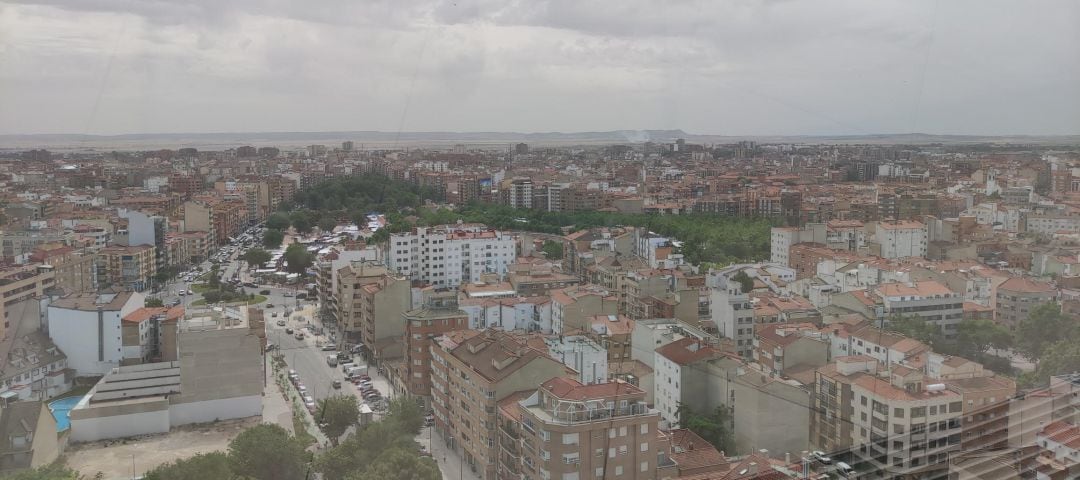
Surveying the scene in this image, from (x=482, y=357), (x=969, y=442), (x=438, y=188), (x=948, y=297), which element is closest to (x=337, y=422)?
(x=482, y=357)

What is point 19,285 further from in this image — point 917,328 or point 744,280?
point 917,328

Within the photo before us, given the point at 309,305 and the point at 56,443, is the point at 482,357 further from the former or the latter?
the point at 309,305

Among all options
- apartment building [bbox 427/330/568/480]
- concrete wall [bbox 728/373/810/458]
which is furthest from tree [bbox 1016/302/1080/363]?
apartment building [bbox 427/330/568/480]

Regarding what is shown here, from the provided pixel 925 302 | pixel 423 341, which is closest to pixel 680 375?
pixel 423 341

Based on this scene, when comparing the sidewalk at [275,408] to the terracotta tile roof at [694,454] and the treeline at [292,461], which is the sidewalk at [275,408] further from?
the terracotta tile roof at [694,454]

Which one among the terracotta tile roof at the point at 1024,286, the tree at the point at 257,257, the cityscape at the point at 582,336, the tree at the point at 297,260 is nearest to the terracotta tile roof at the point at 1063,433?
the cityscape at the point at 582,336
